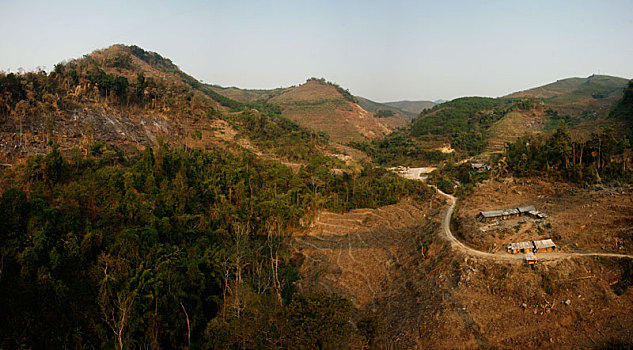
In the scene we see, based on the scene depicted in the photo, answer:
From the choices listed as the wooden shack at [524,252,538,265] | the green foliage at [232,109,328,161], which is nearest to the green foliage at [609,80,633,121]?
the wooden shack at [524,252,538,265]

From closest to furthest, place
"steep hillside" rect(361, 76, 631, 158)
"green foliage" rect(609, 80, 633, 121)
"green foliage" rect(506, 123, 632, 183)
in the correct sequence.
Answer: "green foliage" rect(506, 123, 632, 183) → "green foliage" rect(609, 80, 633, 121) → "steep hillside" rect(361, 76, 631, 158)

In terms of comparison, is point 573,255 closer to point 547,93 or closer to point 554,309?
point 554,309

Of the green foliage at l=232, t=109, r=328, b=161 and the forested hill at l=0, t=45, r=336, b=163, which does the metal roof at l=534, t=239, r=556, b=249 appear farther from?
the green foliage at l=232, t=109, r=328, b=161

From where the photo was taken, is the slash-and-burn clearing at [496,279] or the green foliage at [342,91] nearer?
the slash-and-burn clearing at [496,279]

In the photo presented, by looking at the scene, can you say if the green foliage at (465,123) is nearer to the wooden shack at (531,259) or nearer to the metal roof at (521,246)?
the metal roof at (521,246)

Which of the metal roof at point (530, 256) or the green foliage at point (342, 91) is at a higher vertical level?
the green foliage at point (342, 91)

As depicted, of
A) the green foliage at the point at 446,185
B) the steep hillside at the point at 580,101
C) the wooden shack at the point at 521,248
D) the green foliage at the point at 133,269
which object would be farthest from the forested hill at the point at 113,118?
the steep hillside at the point at 580,101
